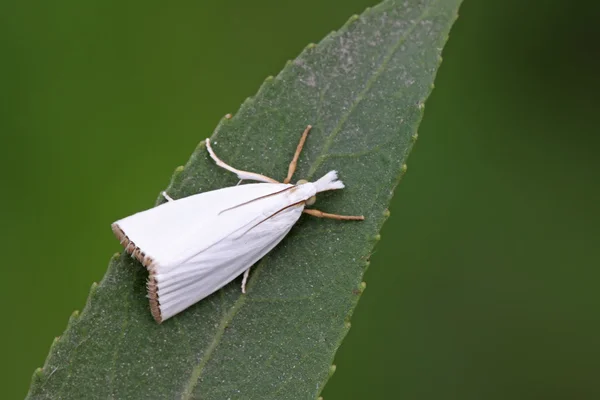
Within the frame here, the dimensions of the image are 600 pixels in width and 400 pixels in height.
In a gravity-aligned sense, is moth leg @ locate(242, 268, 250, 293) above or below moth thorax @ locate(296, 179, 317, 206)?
below

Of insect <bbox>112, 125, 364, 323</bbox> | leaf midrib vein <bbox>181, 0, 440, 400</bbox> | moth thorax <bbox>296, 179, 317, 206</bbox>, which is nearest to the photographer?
leaf midrib vein <bbox>181, 0, 440, 400</bbox>

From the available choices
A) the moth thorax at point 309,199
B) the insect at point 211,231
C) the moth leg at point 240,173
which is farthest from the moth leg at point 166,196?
the moth thorax at point 309,199

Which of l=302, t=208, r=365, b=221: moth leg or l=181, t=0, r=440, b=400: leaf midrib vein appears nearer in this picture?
l=181, t=0, r=440, b=400: leaf midrib vein

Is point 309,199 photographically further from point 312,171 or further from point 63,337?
point 63,337

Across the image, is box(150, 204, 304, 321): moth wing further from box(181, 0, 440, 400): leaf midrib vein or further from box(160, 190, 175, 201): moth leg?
box(160, 190, 175, 201): moth leg

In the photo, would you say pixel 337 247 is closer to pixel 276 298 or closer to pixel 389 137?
pixel 276 298

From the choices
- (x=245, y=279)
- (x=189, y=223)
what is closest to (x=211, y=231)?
(x=189, y=223)

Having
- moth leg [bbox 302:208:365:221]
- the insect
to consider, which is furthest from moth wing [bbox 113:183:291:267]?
moth leg [bbox 302:208:365:221]

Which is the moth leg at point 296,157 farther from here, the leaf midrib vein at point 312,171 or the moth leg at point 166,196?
the moth leg at point 166,196
